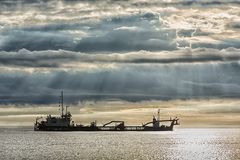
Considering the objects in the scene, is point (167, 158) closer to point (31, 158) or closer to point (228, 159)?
point (228, 159)

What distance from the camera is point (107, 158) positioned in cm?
15225

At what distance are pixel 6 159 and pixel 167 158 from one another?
42.2 m

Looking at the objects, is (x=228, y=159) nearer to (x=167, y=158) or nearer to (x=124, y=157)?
(x=167, y=158)

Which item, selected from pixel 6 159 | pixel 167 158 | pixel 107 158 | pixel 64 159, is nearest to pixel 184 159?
pixel 167 158

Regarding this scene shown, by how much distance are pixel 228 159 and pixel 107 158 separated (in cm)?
3107

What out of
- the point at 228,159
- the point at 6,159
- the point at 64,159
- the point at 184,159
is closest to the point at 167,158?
the point at 184,159

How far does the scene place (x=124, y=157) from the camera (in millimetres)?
157250

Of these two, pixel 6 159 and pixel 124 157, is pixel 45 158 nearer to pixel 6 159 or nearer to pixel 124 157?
pixel 6 159

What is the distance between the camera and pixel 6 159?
149125mm

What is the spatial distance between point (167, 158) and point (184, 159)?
6591 mm

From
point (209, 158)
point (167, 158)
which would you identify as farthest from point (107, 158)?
point (209, 158)

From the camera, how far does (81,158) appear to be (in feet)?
501

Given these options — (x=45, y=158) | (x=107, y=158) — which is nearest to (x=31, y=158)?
(x=45, y=158)

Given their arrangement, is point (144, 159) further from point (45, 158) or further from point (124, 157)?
point (45, 158)
